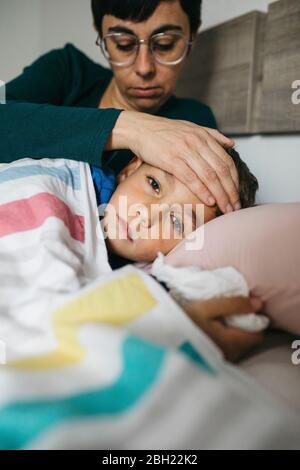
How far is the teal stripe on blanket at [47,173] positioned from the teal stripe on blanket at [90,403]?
16.3 inches

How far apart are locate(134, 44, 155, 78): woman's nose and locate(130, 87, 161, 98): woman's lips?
0.05 meters

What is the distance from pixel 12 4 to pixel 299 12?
1.23 m

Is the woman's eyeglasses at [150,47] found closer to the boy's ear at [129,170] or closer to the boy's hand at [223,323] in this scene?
the boy's ear at [129,170]

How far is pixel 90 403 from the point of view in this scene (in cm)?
34

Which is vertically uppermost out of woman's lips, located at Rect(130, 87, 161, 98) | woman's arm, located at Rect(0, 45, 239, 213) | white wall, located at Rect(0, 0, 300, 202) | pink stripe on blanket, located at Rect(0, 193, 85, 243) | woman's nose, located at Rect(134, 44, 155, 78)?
white wall, located at Rect(0, 0, 300, 202)

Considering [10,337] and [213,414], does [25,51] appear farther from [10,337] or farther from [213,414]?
[213,414]

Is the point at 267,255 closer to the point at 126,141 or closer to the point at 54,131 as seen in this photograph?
the point at 126,141

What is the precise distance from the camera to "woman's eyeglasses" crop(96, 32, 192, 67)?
0.97 metres

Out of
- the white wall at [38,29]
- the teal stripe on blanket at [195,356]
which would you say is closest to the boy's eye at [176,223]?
the teal stripe on blanket at [195,356]

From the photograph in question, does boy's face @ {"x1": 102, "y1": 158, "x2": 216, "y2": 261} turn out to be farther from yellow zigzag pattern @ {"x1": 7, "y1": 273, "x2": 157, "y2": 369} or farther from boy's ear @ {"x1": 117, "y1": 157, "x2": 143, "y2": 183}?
yellow zigzag pattern @ {"x1": 7, "y1": 273, "x2": 157, "y2": 369}

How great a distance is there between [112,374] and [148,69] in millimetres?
863


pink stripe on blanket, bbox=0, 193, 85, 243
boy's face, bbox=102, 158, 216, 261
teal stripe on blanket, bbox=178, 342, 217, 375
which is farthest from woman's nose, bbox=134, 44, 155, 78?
A: teal stripe on blanket, bbox=178, 342, 217, 375

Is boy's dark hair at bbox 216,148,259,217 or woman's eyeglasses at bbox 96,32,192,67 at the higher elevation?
woman's eyeglasses at bbox 96,32,192,67

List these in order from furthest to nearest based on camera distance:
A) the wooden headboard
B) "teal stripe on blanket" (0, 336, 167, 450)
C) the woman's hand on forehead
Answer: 1. the wooden headboard
2. the woman's hand on forehead
3. "teal stripe on blanket" (0, 336, 167, 450)
